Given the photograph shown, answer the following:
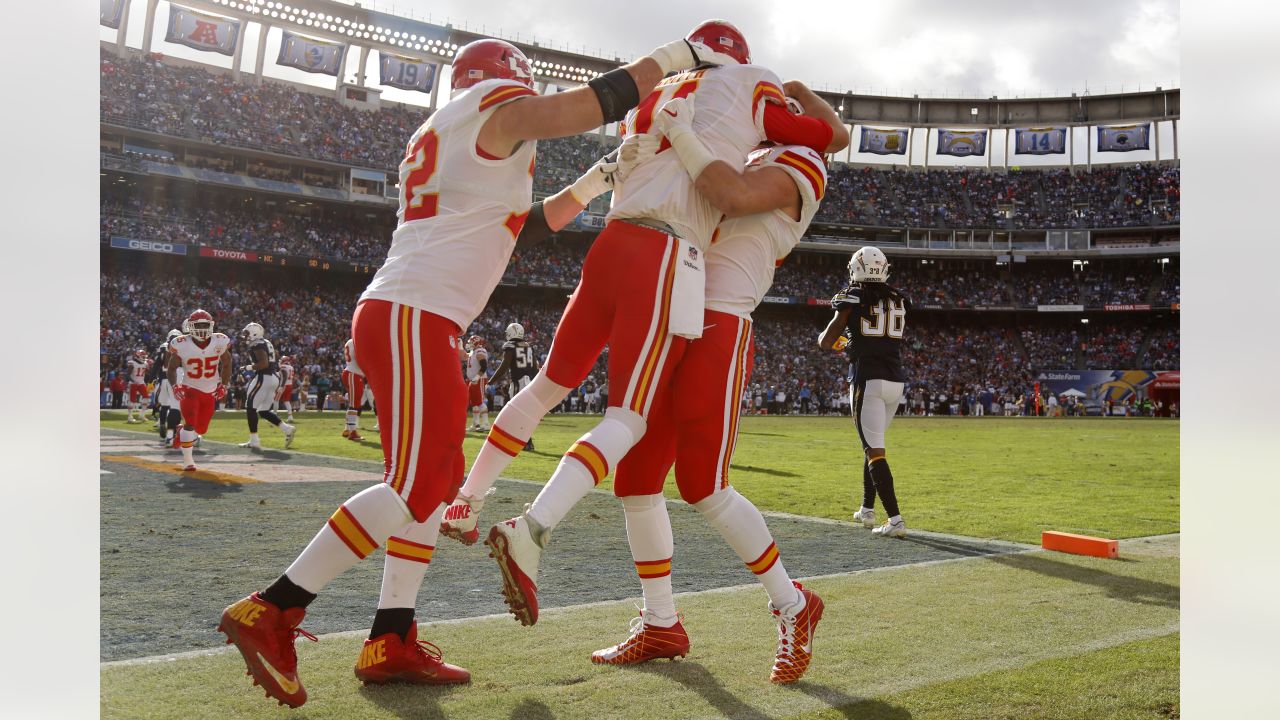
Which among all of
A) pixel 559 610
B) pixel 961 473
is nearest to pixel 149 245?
pixel 961 473

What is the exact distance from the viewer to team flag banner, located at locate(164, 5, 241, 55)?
3884cm

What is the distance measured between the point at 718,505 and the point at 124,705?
2123 mm

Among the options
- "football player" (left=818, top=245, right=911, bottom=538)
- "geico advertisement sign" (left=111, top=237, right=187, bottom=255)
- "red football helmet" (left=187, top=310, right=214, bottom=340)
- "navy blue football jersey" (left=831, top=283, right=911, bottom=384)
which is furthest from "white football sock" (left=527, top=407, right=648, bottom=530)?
"geico advertisement sign" (left=111, top=237, right=187, bottom=255)

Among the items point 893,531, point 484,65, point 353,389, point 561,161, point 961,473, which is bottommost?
point 961,473

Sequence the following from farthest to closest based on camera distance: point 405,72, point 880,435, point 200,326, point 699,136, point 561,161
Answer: point 561,161, point 405,72, point 200,326, point 880,435, point 699,136

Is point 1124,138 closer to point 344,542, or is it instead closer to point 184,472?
point 184,472

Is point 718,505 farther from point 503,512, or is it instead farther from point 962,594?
point 503,512

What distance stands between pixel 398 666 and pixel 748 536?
4.58 feet

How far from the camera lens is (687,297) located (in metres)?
3.52

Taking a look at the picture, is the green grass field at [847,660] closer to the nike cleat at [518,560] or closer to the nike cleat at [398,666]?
the nike cleat at [398,666]

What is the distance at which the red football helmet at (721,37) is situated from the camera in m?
4.00

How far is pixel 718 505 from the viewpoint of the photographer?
12.3ft

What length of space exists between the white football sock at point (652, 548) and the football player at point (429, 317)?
2.65ft
